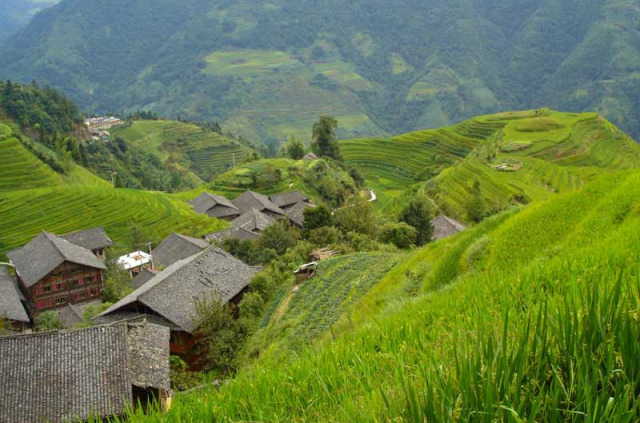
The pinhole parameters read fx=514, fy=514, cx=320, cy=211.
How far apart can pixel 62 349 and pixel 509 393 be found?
14.4 metres

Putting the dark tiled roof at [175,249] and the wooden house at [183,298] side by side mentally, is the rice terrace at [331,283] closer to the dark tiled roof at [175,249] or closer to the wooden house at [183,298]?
the wooden house at [183,298]

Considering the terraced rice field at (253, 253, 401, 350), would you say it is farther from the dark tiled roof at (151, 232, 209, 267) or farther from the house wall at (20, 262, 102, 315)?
the house wall at (20, 262, 102, 315)

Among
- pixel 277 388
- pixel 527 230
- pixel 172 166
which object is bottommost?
pixel 172 166

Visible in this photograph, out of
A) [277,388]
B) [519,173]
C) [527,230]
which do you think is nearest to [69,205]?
[519,173]

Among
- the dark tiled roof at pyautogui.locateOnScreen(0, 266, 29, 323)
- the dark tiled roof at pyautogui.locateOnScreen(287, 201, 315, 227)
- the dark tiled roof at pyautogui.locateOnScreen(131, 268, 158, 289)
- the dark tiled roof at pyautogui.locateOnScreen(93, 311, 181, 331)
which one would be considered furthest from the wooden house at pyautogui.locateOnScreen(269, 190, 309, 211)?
the dark tiled roof at pyautogui.locateOnScreen(93, 311, 181, 331)

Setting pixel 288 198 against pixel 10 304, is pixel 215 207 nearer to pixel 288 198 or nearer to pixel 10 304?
pixel 288 198

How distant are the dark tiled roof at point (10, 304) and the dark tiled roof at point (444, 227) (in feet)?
93.1

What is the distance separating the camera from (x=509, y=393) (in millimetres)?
1956

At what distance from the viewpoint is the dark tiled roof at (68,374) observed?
12.5m

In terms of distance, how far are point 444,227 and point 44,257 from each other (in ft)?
99.3

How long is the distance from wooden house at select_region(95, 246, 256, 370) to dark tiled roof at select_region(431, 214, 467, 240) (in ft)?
63.3

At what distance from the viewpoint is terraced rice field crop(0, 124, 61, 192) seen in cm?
5456

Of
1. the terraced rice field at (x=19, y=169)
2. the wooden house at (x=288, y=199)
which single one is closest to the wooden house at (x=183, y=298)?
the wooden house at (x=288, y=199)

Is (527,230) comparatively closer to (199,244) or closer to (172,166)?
(199,244)
